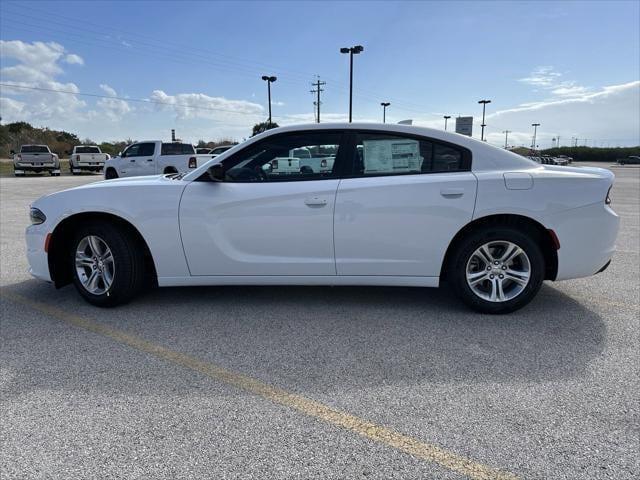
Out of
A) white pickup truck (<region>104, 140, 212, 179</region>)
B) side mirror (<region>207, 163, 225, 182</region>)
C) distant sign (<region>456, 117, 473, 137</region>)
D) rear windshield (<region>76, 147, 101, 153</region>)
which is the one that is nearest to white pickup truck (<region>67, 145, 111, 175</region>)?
rear windshield (<region>76, 147, 101, 153</region>)

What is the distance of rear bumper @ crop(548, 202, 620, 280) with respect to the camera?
369 centimetres

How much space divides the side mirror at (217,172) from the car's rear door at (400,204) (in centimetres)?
101

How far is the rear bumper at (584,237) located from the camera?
145 inches

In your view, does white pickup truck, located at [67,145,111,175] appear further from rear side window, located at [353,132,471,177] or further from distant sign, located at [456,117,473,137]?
rear side window, located at [353,132,471,177]

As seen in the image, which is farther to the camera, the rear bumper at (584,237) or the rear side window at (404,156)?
the rear side window at (404,156)

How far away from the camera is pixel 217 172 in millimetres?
3816

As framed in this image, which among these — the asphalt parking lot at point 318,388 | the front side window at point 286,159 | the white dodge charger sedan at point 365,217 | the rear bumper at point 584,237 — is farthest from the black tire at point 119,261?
the rear bumper at point 584,237

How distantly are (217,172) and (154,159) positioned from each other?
49.1 feet

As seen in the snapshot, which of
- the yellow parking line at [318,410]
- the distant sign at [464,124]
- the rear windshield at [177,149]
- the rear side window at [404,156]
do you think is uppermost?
the distant sign at [464,124]

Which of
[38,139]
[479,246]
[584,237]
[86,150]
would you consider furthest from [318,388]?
[38,139]

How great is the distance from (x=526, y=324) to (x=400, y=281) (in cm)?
106

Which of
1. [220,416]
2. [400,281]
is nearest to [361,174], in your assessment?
[400,281]

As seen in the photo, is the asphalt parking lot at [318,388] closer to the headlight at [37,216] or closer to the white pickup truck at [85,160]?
the headlight at [37,216]

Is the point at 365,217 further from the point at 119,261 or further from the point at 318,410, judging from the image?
the point at 119,261
